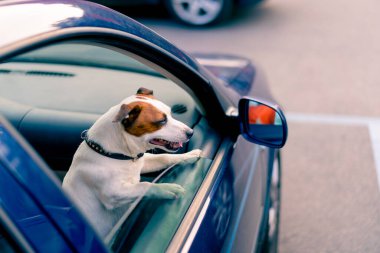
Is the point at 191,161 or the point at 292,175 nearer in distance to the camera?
the point at 191,161

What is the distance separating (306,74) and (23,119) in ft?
13.6

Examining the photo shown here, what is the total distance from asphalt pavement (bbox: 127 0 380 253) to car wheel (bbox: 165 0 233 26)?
14 centimetres

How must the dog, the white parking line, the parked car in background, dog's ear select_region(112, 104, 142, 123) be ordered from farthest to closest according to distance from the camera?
the parked car in background
the white parking line
dog's ear select_region(112, 104, 142, 123)
the dog

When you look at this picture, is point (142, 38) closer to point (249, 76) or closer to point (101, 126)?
point (101, 126)

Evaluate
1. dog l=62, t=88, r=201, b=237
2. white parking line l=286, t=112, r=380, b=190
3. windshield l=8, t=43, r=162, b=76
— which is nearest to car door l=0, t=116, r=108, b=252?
dog l=62, t=88, r=201, b=237

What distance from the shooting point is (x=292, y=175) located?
13.5 feet

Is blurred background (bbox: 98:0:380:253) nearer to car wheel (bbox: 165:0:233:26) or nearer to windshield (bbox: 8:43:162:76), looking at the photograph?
car wheel (bbox: 165:0:233:26)

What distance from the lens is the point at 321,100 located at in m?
5.32

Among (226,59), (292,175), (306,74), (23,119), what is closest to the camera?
(23,119)

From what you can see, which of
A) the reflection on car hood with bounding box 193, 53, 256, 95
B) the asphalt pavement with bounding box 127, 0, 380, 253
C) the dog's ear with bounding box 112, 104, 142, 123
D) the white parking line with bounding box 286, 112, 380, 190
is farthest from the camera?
the white parking line with bounding box 286, 112, 380, 190

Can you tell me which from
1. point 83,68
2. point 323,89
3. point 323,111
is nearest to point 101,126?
point 83,68

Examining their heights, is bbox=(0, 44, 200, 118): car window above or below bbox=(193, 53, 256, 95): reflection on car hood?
above

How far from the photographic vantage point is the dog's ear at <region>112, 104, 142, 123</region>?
1873 mm

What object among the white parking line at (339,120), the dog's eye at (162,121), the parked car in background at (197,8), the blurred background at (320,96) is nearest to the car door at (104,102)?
the dog's eye at (162,121)
